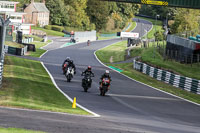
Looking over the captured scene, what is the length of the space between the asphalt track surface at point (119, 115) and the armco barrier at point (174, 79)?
340 cm

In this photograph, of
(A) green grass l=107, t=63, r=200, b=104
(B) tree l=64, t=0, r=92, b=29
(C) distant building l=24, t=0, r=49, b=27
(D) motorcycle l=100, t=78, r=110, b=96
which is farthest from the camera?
(B) tree l=64, t=0, r=92, b=29

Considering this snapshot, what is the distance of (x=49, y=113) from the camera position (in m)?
16.5

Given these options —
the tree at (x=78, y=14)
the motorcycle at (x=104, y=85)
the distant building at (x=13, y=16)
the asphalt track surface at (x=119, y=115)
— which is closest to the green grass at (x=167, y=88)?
the asphalt track surface at (x=119, y=115)

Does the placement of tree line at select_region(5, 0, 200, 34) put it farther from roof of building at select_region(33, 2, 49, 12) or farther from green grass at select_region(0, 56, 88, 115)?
green grass at select_region(0, 56, 88, 115)

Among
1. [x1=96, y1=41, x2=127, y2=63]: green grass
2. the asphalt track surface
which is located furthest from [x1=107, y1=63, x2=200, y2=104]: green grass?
[x1=96, y1=41, x2=127, y2=63]: green grass

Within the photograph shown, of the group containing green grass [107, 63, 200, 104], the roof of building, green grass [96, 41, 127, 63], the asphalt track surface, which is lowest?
green grass [96, 41, 127, 63]

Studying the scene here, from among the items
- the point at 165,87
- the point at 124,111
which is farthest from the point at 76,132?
the point at 165,87

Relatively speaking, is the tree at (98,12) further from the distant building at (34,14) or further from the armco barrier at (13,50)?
the armco barrier at (13,50)

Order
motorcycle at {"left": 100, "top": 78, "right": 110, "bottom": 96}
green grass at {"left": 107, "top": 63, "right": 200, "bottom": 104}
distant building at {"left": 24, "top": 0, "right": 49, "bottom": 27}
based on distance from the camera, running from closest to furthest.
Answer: motorcycle at {"left": 100, "top": 78, "right": 110, "bottom": 96}, green grass at {"left": 107, "top": 63, "right": 200, "bottom": 104}, distant building at {"left": 24, "top": 0, "right": 49, "bottom": 27}

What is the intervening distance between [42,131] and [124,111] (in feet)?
28.0

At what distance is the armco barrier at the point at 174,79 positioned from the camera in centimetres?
3363

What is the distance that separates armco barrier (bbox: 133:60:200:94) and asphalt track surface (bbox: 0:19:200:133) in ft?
11.2

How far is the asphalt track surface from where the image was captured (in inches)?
543

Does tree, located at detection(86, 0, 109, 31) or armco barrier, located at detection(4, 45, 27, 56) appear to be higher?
tree, located at detection(86, 0, 109, 31)
